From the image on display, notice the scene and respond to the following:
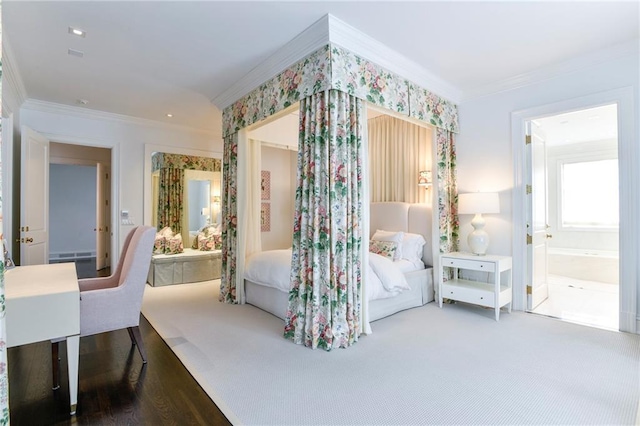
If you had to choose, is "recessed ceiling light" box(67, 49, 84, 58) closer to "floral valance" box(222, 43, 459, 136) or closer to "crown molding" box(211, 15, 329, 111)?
"crown molding" box(211, 15, 329, 111)

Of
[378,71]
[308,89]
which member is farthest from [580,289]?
[308,89]

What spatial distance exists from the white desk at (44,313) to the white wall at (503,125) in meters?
4.08

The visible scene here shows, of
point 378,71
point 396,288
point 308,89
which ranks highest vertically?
point 378,71

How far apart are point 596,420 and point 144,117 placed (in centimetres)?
603

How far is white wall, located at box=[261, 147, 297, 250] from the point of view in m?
6.15

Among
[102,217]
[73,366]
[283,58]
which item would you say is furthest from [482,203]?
[102,217]

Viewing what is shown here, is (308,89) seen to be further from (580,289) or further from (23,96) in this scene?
(580,289)

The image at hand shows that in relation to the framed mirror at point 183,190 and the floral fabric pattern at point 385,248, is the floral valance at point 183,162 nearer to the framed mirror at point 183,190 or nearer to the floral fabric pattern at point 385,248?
the framed mirror at point 183,190

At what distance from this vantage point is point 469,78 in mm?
3836

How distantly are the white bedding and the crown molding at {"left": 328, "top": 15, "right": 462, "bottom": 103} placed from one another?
1.95 m

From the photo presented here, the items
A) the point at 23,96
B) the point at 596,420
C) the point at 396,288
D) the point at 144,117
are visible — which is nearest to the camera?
the point at 596,420

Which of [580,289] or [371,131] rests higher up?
[371,131]

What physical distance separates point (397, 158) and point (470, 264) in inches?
81.2

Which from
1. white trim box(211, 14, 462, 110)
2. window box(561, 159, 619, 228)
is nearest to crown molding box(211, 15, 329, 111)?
white trim box(211, 14, 462, 110)
